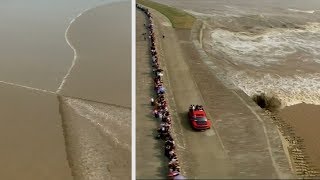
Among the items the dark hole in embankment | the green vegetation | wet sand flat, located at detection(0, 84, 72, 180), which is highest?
the green vegetation

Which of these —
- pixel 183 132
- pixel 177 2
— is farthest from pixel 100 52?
pixel 177 2

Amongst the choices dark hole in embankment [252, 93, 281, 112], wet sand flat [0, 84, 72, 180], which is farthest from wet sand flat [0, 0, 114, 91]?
dark hole in embankment [252, 93, 281, 112]

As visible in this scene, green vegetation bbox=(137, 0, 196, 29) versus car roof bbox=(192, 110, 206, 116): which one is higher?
green vegetation bbox=(137, 0, 196, 29)

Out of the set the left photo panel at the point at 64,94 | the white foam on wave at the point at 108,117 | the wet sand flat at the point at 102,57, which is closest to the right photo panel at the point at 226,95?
the wet sand flat at the point at 102,57

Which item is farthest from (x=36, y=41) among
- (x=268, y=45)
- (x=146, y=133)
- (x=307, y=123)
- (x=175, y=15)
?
(x=307, y=123)

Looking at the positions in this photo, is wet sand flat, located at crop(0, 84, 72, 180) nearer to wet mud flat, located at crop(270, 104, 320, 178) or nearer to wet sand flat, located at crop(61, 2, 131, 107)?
wet sand flat, located at crop(61, 2, 131, 107)

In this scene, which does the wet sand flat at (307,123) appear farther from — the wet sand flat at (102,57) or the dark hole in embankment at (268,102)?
the wet sand flat at (102,57)
